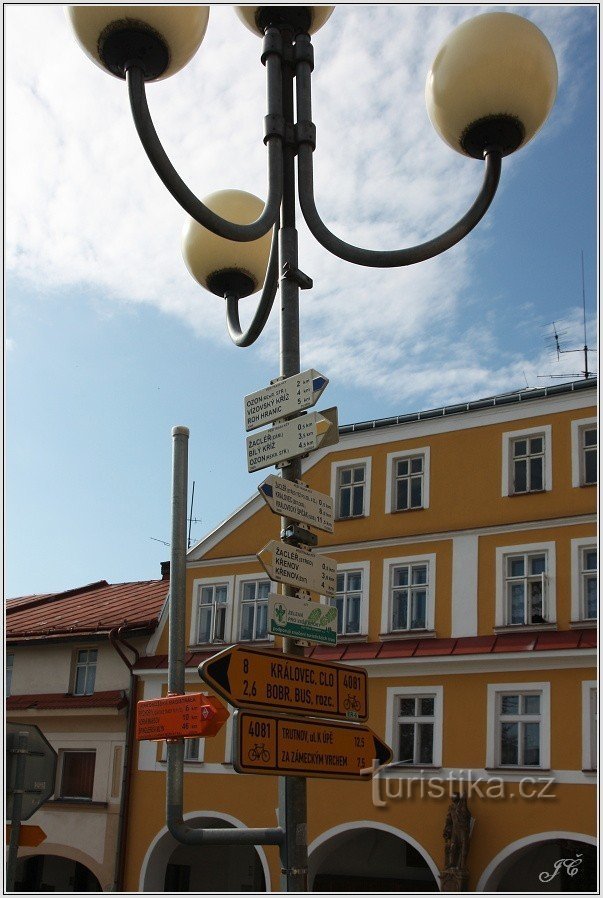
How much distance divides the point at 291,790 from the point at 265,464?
1.42 meters

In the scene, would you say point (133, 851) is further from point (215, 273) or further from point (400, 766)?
point (215, 273)

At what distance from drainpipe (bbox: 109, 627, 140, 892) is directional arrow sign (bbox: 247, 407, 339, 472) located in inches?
775

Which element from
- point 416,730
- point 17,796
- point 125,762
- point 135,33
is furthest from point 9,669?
point 135,33

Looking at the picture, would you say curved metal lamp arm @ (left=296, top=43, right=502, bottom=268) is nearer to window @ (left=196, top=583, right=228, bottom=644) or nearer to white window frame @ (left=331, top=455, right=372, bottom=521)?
white window frame @ (left=331, top=455, right=372, bottom=521)

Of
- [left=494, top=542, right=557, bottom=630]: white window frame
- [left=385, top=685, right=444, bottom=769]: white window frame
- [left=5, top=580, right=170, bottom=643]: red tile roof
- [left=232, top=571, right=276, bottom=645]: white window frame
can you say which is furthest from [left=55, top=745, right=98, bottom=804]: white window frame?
[left=494, top=542, right=557, bottom=630]: white window frame

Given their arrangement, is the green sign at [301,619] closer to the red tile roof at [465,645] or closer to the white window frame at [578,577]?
the red tile roof at [465,645]

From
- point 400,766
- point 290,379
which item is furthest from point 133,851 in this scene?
point 290,379

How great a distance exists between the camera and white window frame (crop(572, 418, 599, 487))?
781 inches

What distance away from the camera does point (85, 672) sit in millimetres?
24875

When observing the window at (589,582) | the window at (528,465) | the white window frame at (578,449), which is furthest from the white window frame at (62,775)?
the white window frame at (578,449)

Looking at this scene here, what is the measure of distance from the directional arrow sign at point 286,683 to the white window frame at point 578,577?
1471 centimetres

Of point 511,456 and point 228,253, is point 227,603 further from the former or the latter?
point 228,253

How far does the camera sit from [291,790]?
4285 mm

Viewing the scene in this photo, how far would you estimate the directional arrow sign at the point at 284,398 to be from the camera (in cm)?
471
